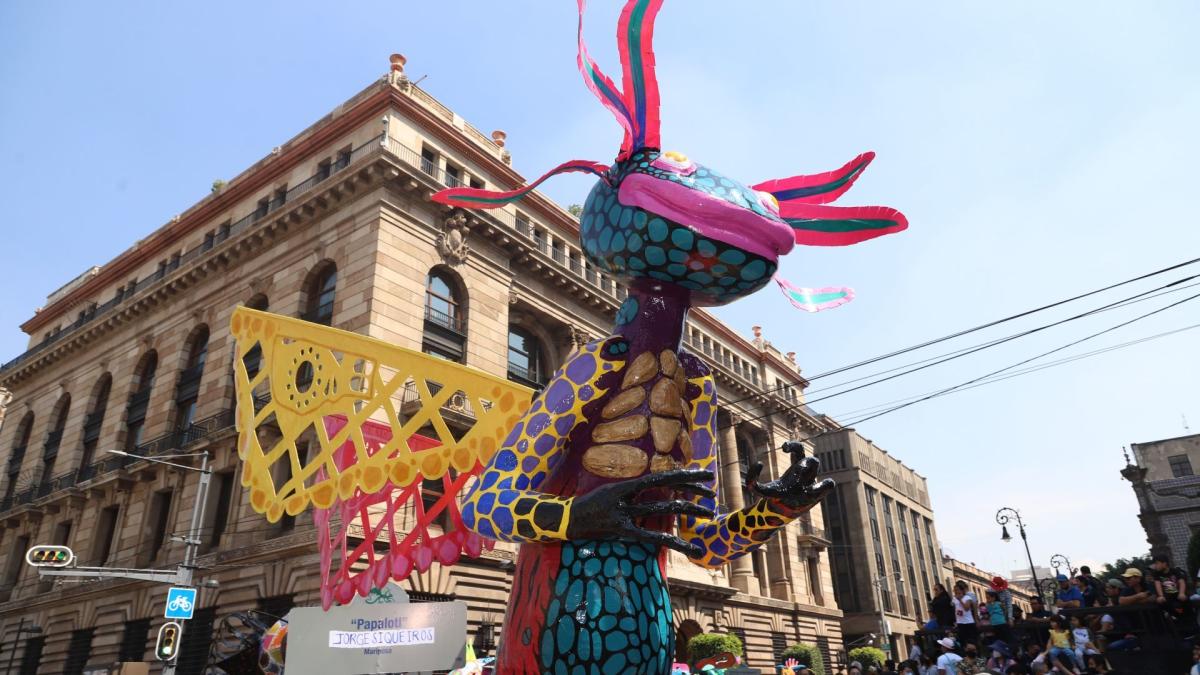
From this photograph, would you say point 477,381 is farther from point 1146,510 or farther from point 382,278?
point 1146,510

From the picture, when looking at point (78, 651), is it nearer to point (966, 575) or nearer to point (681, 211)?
point (681, 211)

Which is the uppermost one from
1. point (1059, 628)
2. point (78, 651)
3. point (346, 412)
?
point (346, 412)

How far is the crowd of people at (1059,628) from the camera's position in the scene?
27.0ft

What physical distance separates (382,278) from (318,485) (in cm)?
1676

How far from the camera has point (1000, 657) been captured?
30.4 ft

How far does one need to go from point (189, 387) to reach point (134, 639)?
7896 millimetres

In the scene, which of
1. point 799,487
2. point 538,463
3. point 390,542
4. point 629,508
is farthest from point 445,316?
point 629,508

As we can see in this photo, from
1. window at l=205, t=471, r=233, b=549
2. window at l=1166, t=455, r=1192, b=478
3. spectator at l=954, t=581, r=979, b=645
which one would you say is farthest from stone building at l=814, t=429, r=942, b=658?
spectator at l=954, t=581, r=979, b=645

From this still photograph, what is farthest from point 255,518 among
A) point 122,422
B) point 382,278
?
point 122,422

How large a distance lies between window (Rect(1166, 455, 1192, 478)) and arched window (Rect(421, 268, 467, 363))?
56958mm

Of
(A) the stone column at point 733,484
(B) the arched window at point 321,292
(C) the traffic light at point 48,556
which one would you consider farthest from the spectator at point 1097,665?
(A) the stone column at point 733,484

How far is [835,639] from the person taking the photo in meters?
38.9

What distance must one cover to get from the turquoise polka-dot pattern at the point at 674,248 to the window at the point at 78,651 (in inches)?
1082

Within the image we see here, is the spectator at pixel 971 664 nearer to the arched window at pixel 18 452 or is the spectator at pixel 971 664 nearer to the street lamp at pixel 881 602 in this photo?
the street lamp at pixel 881 602
